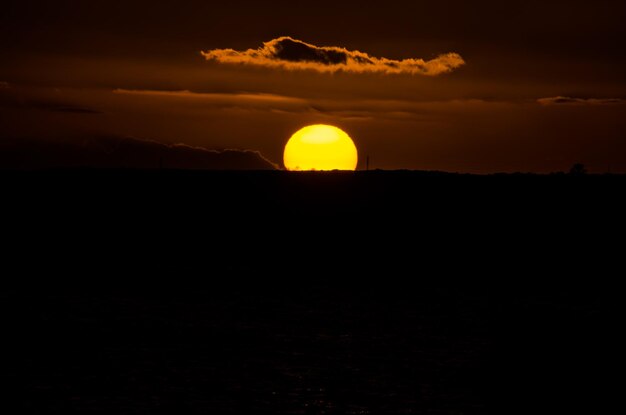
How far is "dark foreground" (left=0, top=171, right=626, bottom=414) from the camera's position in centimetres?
2917

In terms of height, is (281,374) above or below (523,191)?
below

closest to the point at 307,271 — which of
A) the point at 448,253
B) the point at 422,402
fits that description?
the point at 448,253

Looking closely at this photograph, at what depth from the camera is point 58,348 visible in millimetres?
33594

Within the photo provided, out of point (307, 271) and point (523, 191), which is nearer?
point (307, 271)

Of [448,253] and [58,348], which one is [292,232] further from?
[58,348]

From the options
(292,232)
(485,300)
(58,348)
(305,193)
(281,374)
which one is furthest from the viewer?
(305,193)

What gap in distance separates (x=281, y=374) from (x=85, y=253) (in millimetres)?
32395

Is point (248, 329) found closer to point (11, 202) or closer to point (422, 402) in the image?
point (422, 402)

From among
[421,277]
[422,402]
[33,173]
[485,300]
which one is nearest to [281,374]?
[422,402]

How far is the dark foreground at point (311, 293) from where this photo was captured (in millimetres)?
29172

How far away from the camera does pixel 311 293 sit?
46531 millimetres

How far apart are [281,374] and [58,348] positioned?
699cm

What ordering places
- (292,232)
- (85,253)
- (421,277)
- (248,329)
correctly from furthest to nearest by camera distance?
(292,232) < (85,253) < (421,277) < (248,329)

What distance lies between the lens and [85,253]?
61094mm
